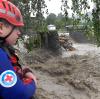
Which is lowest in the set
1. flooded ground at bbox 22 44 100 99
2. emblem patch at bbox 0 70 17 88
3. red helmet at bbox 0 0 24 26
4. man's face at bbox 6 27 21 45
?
flooded ground at bbox 22 44 100 99

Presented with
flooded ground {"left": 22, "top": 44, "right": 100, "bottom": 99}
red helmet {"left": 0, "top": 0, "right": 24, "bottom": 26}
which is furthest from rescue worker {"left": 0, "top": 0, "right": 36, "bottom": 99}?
flooded ground {"left": 22, "top": 44, "right": 100, "bottom": 99}

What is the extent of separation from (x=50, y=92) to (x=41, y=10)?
435 centimetres

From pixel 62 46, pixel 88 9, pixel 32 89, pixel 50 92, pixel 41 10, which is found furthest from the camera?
pixel 62 46

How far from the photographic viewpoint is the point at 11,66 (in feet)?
7.59

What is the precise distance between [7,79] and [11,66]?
88 millimetres

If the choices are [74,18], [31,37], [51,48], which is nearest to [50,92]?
[31,37]

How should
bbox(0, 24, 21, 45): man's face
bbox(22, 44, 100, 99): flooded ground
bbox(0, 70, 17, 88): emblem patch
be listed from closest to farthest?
bbox(0, 70, 17, 88): emblem patch → bbox(0, 24, 21, 45): man's face → bbox(22, 44, 100, 99): flooded ground

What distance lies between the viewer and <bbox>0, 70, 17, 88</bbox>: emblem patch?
2270 mm

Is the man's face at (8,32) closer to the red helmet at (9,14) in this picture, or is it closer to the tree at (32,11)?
the red helmet at (9,14)

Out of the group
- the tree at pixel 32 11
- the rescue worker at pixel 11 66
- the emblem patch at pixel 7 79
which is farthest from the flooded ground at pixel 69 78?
the emblem patch at pixel 7 79

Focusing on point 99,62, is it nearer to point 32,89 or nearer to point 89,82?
point 89,82

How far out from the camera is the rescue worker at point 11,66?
2.27 metres

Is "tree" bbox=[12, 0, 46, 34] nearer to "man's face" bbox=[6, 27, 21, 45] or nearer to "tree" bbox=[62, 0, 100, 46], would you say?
"tree" bbox=[62, 0, 100, 46]

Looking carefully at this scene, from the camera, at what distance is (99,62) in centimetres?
1562
